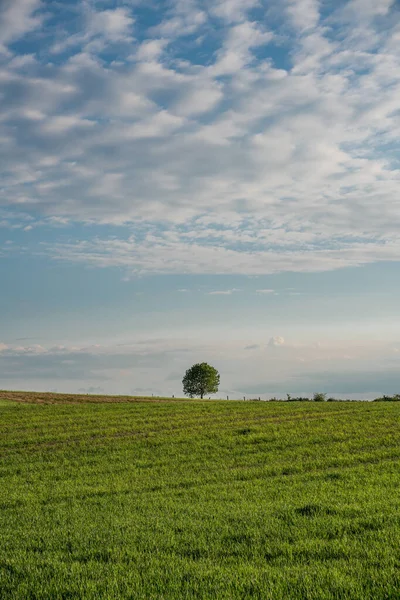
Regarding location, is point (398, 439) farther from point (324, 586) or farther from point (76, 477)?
point (324, 586)

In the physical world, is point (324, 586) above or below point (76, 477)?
above

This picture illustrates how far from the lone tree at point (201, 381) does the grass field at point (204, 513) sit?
231 ft

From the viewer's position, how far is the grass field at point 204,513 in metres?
9.02

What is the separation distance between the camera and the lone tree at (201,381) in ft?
360

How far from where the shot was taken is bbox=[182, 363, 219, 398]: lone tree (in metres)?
110

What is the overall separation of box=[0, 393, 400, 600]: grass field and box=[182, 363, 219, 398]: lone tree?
7033 centimetres

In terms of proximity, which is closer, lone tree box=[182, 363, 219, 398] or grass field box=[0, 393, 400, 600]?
grass field box=[0, 393, 400, 600]

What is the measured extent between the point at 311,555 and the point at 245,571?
1734 millimetres

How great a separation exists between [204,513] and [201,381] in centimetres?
9580

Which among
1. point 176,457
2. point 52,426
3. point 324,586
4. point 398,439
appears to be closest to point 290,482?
point 176,457

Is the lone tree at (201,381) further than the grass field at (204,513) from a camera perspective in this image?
Yes

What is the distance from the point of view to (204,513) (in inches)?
578

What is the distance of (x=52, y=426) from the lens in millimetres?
44562

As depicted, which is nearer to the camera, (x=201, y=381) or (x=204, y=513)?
(x=204, y=513)
